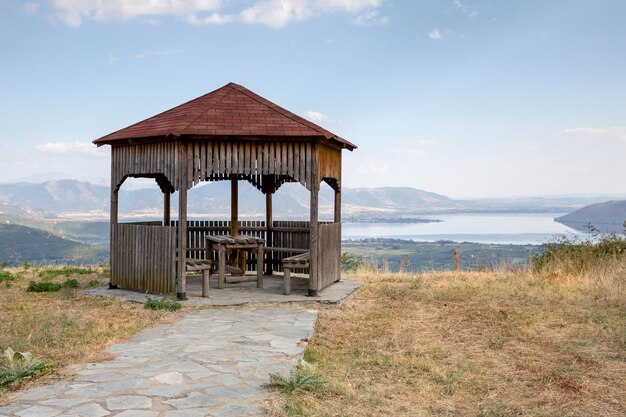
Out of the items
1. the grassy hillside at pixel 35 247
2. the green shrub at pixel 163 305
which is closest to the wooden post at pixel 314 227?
the green shrub at pixel 163 305

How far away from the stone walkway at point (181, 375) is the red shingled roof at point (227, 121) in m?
3.53

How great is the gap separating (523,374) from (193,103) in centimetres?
814

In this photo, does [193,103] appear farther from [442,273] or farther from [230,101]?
[442,273]

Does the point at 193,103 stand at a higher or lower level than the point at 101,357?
higher

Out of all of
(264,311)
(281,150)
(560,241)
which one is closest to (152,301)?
(264,311)

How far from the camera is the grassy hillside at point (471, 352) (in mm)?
5430

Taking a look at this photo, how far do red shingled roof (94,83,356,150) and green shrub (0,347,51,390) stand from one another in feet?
16.7

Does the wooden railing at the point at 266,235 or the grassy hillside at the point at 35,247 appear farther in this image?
the grassy hillside at the point at 35,247

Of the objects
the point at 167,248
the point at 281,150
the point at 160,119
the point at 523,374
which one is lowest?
the point at 523,374

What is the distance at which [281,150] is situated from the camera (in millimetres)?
10852

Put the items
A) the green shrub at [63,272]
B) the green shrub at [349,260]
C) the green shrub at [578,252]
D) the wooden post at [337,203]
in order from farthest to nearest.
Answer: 1. the green shrub at [349,260]
2. the green shrub at [578,252]
3. the green shrub at [63,272]
4. the wooden post at [337,203]

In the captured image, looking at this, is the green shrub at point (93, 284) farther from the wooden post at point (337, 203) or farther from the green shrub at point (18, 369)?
the green shrub at point (18, 369)

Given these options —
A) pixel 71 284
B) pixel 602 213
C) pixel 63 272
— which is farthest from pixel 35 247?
pixel 602 213

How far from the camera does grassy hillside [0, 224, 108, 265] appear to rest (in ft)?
241
